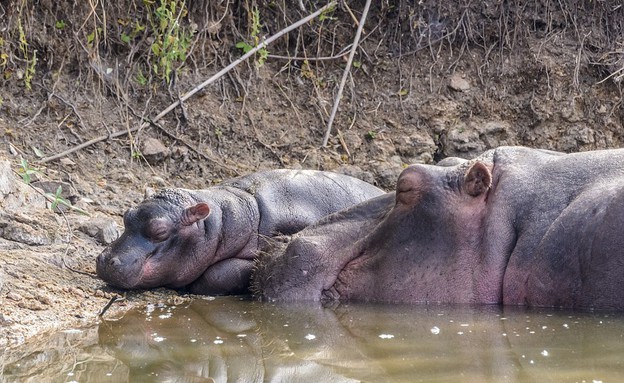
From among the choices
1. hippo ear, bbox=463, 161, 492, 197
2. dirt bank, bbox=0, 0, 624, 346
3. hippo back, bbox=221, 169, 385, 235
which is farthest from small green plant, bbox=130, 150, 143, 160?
hippo ear, bbox=463, 161, 492, 197

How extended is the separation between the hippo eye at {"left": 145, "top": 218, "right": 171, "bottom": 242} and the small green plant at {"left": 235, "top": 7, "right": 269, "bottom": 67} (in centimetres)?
267

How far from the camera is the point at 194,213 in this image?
5902 millimetres

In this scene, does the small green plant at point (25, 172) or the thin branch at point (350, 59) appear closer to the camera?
the small green plant at point (25, 172)

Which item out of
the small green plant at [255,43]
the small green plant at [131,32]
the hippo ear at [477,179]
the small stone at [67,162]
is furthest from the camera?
the small green plant at [255,43]

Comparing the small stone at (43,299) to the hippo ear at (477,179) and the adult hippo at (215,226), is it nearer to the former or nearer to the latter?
the adult hippo at (215,226)

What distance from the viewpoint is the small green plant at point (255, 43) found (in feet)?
26.5

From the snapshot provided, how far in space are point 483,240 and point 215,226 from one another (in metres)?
1.84

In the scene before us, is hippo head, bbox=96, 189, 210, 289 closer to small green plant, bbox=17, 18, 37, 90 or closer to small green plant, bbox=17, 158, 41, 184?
small green plant, bbox=17, 158, 41, 184

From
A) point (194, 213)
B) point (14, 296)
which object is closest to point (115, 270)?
point (194, 213)

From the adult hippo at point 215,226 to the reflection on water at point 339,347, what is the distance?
0.75m

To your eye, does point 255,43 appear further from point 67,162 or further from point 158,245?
point 158,245

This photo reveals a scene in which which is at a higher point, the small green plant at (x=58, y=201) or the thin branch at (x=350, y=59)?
the thin branch at (x=350, y=59)

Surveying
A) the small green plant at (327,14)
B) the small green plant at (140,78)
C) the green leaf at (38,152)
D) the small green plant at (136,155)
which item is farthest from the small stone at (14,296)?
the small green plant at (327,14)

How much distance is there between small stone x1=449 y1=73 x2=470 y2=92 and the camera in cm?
885
